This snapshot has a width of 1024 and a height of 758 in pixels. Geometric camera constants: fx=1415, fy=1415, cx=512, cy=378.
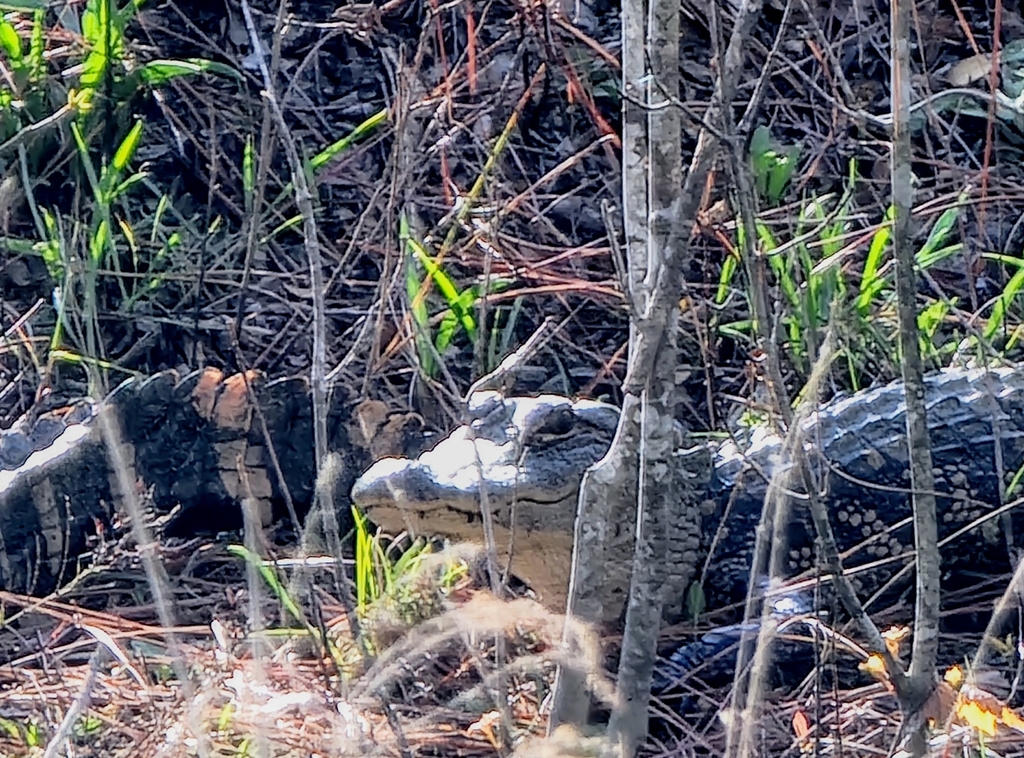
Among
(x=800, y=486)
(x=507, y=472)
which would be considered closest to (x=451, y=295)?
(x=507, y=472)

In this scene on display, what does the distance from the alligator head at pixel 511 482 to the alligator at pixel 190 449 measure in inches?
16.8

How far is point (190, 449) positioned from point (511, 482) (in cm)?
92

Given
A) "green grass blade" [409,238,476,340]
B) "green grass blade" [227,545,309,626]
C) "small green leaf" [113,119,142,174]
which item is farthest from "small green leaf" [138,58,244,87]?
"green grass blade" [227,545,309,626]

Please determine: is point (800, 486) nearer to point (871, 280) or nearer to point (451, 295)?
point (871, 280)

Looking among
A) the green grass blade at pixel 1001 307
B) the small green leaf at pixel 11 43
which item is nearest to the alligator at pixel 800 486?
the green grass blade at pixel 1001 307

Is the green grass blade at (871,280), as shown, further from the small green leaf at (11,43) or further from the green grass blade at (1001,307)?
the small green leaf at (11,43)

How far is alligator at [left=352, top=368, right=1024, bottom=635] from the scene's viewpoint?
227cm

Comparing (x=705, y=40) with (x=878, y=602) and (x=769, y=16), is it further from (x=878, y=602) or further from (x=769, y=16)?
(x=878, y=602)

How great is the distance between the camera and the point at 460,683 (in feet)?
7.38

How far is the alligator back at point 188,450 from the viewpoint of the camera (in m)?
2.66

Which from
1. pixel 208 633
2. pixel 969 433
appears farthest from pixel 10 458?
pixel 969 433

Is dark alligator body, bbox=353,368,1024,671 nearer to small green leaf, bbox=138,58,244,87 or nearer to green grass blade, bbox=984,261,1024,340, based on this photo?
green grass blade, bbox=984,261,1024,340

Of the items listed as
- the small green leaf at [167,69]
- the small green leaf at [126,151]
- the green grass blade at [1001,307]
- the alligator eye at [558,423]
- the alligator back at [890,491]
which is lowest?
the alligator back at [890,491]

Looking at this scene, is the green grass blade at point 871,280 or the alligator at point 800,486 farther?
the green grass blade at point 871,280
